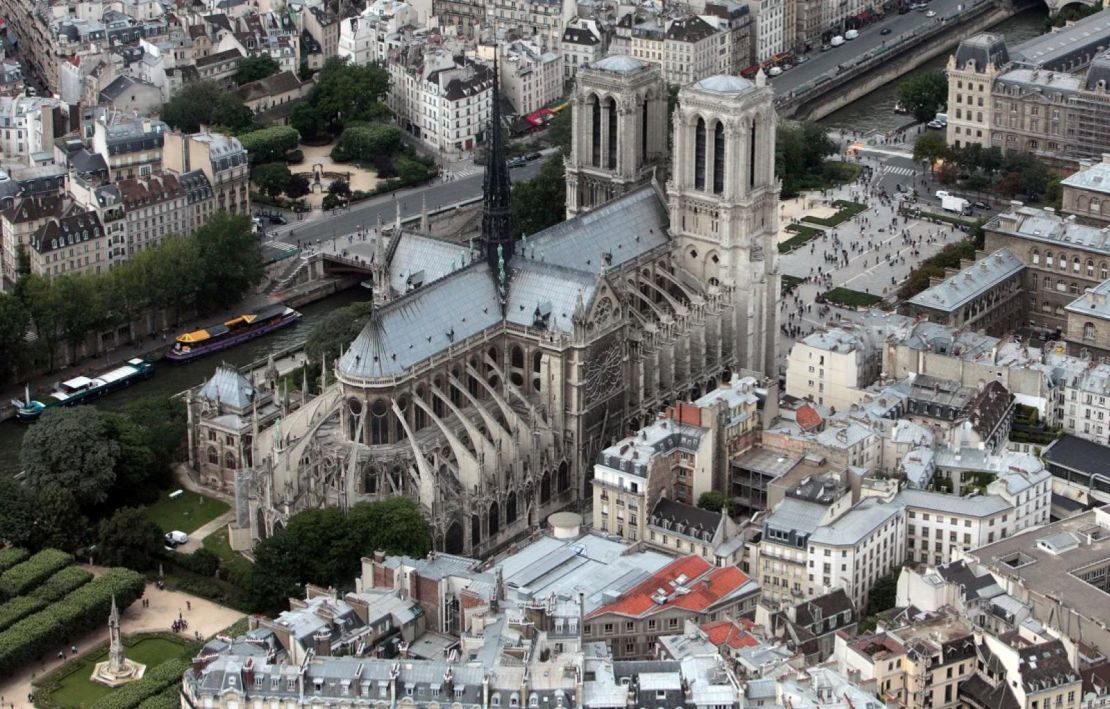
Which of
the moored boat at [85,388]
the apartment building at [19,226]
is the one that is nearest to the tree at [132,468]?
the moored boat at [85,388]

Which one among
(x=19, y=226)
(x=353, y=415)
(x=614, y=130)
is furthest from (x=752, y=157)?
(x=19, y=226)

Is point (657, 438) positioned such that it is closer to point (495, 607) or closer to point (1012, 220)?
point (495, 607)

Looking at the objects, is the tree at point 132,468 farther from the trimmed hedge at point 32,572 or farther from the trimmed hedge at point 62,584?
the trimmed hedge at point 62,584

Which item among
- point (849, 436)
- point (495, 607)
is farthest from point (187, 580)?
point (849, 436)

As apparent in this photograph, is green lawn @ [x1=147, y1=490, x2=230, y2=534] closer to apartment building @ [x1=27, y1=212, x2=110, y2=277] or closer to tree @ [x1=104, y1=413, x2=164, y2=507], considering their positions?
tree @ [x1=104, y1=413, x2=164, y2=507]

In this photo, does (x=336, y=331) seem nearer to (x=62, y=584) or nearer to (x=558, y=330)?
(x=558, y=330)

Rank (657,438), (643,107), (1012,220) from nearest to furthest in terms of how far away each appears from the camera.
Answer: (657,438) → (643,107) → (1012,220)
